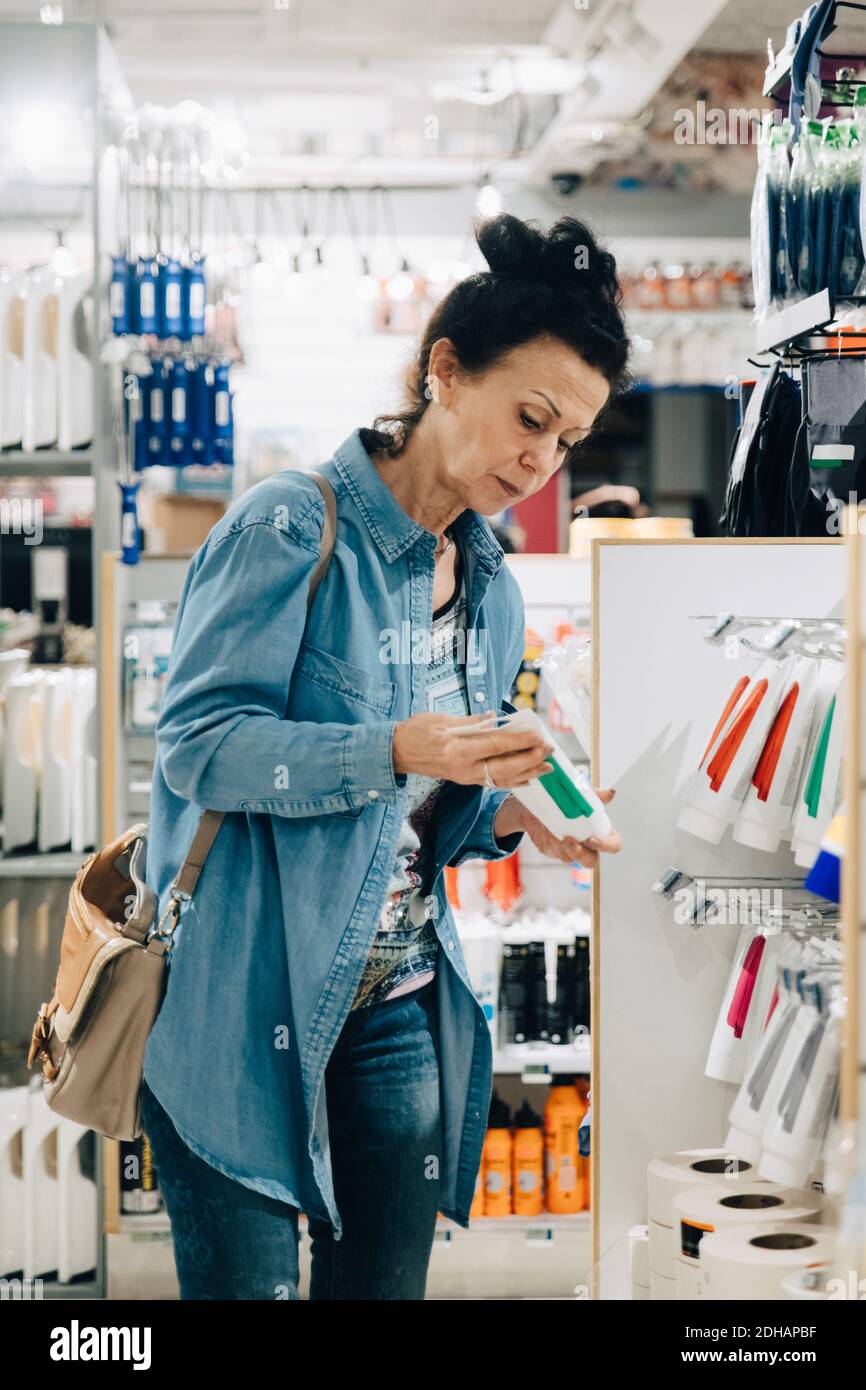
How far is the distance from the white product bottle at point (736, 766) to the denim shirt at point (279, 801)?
54 cm

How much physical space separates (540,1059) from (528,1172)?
287mm

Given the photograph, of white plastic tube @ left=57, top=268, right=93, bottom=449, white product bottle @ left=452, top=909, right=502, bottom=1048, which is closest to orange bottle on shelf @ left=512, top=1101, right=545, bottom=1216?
white product bottle @ left=452, top=909, right=502, bottom=1048

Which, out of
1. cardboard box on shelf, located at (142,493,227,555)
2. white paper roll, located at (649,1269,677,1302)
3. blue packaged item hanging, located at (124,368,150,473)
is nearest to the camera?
white paper roll, located at (649,1269,677,1302)

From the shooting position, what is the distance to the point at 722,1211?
174 centimetres

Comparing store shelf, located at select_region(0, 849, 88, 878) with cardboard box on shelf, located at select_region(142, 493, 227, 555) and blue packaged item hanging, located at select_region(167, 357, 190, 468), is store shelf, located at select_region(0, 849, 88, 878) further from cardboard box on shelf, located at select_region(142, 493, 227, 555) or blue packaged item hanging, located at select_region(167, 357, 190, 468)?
cardboard box on shelf, located at select_region(142, 493, 227, 555)

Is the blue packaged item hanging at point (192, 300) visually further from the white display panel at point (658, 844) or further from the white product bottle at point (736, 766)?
the white product bottle at point (736, 766)

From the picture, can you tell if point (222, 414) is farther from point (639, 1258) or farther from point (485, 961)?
point (639, 1258)

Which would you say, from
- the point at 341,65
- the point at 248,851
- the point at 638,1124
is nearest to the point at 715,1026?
the point at 638,1124

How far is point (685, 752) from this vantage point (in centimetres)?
195

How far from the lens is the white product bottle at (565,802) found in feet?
4.95

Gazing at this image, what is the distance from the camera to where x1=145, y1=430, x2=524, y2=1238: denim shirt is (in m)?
1.38

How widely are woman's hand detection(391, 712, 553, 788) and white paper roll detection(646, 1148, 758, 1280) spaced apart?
29.6 inches

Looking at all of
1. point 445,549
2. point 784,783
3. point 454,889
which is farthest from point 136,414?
point 784,783
